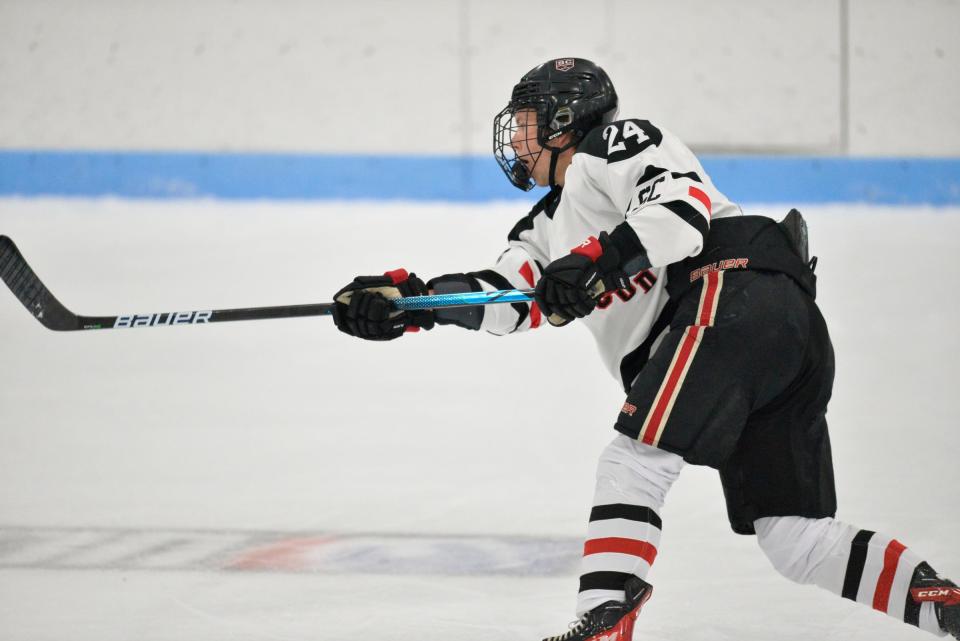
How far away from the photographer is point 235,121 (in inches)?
249

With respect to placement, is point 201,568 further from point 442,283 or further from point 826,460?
point 826,460

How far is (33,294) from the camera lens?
2455 millimetres

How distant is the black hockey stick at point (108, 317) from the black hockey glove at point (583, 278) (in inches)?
13.1

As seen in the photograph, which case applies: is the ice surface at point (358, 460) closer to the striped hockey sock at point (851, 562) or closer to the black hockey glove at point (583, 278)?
the striped hockey sock at point (851, 562)

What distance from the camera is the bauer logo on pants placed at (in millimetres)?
2318

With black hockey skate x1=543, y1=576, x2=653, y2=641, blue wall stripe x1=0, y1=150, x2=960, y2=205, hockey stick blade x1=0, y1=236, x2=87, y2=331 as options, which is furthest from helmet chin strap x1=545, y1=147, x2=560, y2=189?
blue wall stripe x1=0, y1=150, x2=960, y2=205

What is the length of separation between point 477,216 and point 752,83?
1754mm

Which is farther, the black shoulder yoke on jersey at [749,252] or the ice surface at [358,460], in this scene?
the ice surface at [358,460]

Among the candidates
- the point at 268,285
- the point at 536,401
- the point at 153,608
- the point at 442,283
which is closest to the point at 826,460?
the point at 442,283

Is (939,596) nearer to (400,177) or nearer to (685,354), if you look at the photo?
(685,354)

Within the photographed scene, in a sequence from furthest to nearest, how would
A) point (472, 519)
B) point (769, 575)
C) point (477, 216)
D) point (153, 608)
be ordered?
point (477, 216) → point (472, 519) → point (769, 575) → point (153, 608)

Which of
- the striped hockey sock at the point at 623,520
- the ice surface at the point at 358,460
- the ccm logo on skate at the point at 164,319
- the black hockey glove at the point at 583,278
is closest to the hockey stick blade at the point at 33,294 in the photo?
the ccm logo on skate at the point at 164,319

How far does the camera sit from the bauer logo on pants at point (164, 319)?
2.32 m

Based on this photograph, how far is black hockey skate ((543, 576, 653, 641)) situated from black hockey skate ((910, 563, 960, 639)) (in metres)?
0.43
